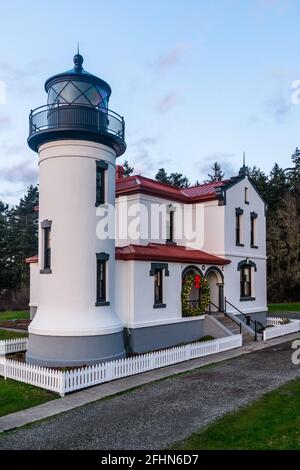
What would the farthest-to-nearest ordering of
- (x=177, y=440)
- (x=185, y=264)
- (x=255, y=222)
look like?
(x=255, y=222)
(x=185, y=264)
(x=177, y=440)

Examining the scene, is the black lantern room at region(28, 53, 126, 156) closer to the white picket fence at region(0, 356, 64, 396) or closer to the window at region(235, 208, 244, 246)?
the white picket fence at region(0, 356, 64, 396)

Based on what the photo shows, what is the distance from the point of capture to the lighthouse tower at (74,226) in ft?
48.9

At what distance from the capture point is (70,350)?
14.7 meters

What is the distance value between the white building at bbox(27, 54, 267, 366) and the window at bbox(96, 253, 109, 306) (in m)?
0.04

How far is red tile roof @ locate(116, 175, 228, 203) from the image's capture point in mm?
20719

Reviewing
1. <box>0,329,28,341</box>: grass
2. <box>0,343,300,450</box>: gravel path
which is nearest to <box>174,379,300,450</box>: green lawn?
<box>0,343,300,450</box>: gravel path

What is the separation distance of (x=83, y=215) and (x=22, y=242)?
1694 inches

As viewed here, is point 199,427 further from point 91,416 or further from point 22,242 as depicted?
point 22,242

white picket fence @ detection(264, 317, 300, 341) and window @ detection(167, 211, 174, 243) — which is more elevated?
window @ detection(167, 211, 174, 243)


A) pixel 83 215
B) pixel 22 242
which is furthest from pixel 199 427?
pixel 22 242

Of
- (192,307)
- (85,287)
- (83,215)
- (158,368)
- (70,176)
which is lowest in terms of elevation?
(158,368)

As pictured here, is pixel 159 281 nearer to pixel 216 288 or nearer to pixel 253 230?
pixel 216 288

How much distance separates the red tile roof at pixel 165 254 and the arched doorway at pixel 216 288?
0.89 metres

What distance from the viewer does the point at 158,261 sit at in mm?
18422
